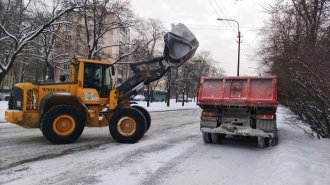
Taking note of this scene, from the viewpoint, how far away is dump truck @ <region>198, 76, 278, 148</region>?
9164 mm

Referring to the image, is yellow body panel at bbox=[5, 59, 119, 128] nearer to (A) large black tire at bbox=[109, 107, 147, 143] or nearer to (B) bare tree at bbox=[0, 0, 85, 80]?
(A) large black tire at bbox=[109, 107, 147, 143]

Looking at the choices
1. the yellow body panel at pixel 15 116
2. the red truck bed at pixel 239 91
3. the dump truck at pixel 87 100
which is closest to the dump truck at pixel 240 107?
the red truck bed at pixel 239 91

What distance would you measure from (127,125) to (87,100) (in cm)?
148

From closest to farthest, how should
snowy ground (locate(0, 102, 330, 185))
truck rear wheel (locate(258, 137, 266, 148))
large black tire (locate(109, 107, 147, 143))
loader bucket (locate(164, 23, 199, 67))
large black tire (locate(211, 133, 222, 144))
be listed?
snowy ground (locate(0, 102, 330, 185)) → truck rear wheel (locate(258, 137, 266, 148)) → large black tire (locate(109, 107, 147, 143)) → loader bucket (locate(164, 23, 199, 67)) → large black tire (locate(211, 133, 222, 144))

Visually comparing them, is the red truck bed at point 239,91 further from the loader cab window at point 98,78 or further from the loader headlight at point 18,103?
the loader headlight at point 18,103

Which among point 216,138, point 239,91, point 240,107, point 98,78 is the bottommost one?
point 216,138

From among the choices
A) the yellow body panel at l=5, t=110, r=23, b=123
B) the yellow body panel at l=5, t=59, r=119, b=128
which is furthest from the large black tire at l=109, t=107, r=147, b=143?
the yellow body panel at l=5, t=110, r=23, b=123

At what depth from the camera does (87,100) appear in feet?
32.6

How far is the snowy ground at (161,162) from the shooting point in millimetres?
5914

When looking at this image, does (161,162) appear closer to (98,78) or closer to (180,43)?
(98,78)

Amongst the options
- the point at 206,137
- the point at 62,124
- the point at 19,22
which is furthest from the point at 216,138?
the point at 19,22

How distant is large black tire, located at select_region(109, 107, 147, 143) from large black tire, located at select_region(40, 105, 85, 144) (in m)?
1.00

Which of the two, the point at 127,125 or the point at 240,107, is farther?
the point at 127,125

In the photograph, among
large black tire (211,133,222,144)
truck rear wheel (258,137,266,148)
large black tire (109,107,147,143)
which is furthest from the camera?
large black tire (211,133,222,144)
